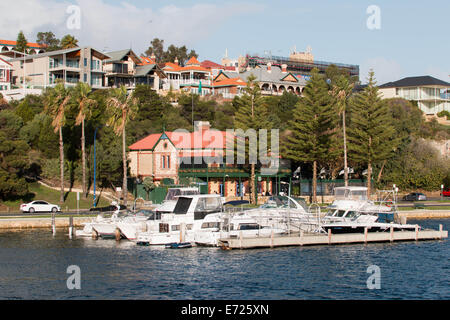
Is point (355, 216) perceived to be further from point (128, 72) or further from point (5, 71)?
point (5, 71)

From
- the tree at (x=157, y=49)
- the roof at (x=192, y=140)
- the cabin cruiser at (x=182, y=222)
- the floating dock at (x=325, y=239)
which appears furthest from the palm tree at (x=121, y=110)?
the tree at (x=157, y=49)

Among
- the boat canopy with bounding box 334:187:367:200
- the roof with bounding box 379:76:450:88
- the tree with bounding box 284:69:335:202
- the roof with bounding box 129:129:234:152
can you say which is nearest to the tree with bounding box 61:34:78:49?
the roof with bounding box 129:129:234:152

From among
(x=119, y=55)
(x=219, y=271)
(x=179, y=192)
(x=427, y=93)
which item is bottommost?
(x=219, y=271)

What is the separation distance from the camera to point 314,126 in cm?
7306

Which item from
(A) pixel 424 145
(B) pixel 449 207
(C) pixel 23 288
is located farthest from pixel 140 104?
(C) pixel 23 288

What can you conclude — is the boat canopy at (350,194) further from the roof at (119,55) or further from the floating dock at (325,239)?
the roof at (119,55)

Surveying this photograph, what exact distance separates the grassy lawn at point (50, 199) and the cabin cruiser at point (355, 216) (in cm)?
2765

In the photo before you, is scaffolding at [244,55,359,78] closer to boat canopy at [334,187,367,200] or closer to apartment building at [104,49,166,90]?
apartment building at [104,49,166,90]

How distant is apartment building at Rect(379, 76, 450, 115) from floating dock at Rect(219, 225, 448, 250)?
77698 millimetres

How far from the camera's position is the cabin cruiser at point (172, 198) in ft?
150

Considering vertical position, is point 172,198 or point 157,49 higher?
point 157,49

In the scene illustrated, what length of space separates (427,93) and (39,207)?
87.0m

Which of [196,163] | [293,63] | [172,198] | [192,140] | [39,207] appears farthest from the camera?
[293,63]

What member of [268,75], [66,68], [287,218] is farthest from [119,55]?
[287,218]
